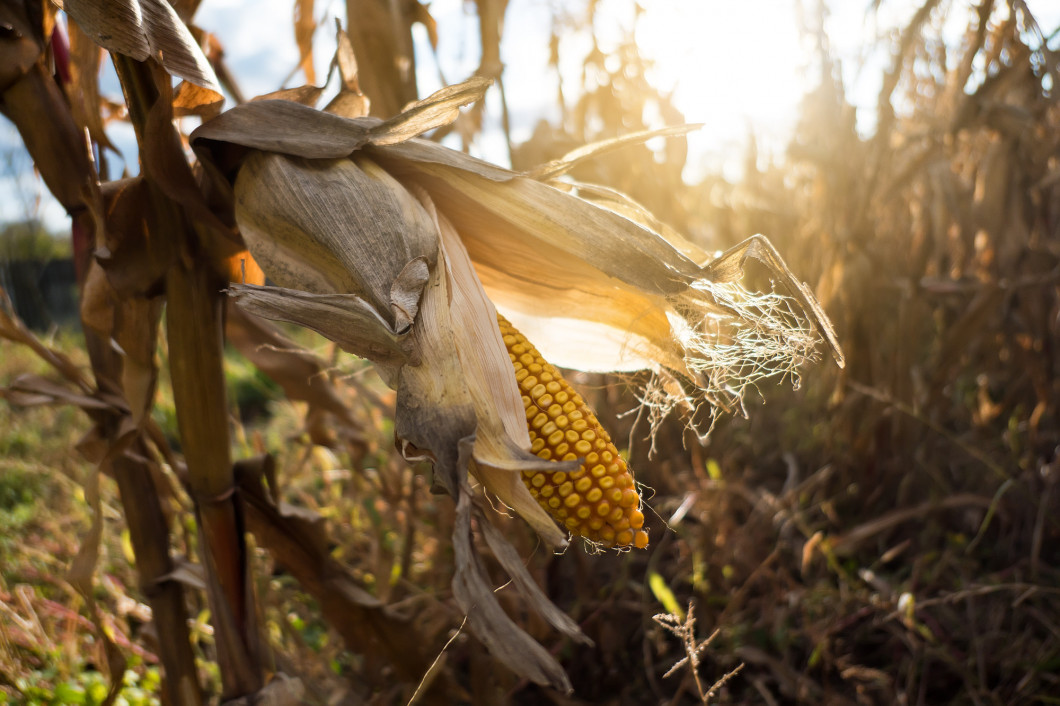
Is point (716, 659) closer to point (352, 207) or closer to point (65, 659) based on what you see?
point (352, 207)

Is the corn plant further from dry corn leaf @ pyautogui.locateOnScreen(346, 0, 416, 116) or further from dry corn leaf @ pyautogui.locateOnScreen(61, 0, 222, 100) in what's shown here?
dry corn leaf @ pyautogui.locateOnScreen(346, 0, 416, 116)

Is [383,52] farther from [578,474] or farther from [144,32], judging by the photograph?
[578,474]

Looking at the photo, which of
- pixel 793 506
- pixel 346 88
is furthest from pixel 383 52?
pixel 793 506

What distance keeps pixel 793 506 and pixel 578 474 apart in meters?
1.33

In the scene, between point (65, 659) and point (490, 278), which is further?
point (65, 659)

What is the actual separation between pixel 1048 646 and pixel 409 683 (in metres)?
1.44

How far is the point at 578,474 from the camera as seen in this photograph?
31.7 inches

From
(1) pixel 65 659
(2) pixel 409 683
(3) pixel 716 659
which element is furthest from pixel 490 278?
(1) pixel 65 659

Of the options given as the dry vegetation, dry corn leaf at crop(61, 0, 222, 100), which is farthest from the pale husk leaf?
the dry vegetation

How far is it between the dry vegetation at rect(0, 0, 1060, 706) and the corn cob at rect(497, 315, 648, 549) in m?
0.55

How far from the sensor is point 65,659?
1.62 metres

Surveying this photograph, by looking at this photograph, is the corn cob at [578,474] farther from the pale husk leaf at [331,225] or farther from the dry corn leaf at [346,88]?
the dry corn leaf at [346,88]

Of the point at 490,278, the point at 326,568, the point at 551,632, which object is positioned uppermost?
the point at 490,278

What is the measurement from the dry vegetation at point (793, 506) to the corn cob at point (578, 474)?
1.80 feet
